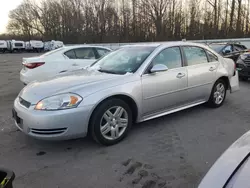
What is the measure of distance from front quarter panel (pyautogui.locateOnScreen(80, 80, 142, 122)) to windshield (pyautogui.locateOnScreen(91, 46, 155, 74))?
12.9 inches

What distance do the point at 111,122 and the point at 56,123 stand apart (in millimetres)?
809

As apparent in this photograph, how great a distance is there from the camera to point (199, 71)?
15.2 ft

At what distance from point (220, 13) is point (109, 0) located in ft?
79.4

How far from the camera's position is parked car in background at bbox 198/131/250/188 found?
143cm

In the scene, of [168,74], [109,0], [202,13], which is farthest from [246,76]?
[109,0]

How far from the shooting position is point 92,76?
3.70 m

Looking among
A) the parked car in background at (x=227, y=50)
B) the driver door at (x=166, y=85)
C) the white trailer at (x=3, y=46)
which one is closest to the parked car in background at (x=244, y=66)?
the parked car in background at (x=227, y=50)

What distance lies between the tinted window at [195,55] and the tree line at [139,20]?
28132 mm

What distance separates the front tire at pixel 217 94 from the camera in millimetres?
5070

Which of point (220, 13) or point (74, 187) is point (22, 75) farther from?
point (220, 13)

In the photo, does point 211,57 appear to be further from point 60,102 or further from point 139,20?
point 139,20

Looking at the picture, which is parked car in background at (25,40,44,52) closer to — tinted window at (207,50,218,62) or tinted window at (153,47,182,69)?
tinted window at (207,50,218,62)

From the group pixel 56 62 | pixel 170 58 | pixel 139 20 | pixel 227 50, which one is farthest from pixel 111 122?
pixel 139 20

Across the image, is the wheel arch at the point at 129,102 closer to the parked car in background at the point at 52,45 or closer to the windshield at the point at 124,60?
the windshield at the point at 124,60
